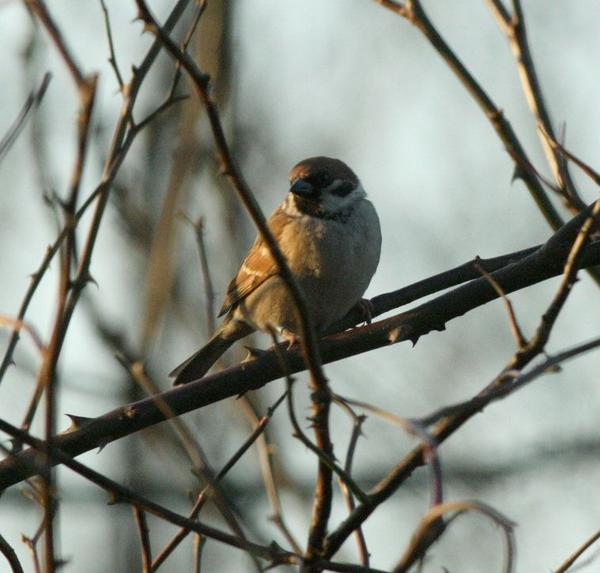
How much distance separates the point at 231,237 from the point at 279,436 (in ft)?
4.92

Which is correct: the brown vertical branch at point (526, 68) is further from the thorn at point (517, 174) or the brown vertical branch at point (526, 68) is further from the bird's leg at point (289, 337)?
the bird's leg at point (289, 337)

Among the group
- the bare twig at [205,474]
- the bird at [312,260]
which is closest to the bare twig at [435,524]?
the bare twig at [205,474]

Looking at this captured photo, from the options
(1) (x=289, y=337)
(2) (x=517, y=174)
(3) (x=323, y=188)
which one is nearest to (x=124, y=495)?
(2) (x=517, y=174)

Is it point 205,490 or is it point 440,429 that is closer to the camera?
point 440,429

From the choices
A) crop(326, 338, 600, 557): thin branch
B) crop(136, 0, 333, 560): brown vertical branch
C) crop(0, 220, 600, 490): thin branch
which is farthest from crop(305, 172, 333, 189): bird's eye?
crop(326, 338, 600, 557): thin branch

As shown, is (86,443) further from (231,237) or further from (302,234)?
(231,237)

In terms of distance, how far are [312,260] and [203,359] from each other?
81 cm

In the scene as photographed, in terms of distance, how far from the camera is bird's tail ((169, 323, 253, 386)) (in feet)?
18.3

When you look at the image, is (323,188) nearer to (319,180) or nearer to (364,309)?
(319,180)

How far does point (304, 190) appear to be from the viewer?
5.48 m

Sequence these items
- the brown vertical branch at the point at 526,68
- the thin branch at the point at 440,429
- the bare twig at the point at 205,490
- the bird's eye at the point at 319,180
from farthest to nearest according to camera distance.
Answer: the bird's eye at the point at 319,180 < the brown vertical branch at the point at 526,68 < the bare twig at the point at 205,490 < the thin branch at the point at 440,429

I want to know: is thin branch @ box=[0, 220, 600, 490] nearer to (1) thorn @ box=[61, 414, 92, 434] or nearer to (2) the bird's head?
(1) thorn @ box=[61, 414, 92, 434]

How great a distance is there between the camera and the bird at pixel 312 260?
5195 millimetres

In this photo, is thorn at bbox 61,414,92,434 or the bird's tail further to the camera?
the bird's tail
